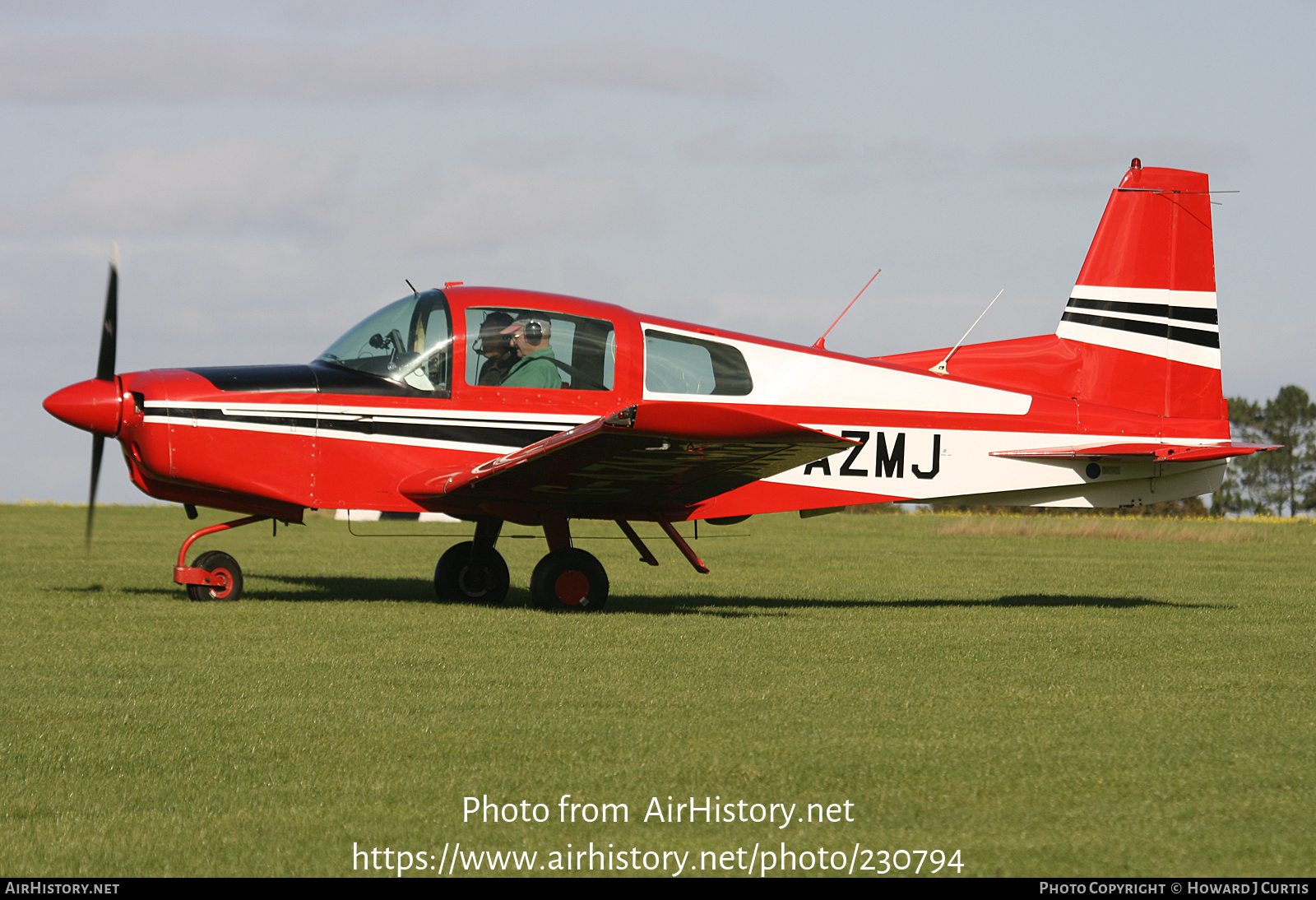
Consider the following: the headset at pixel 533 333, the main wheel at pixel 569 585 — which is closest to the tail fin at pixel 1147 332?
the headset at pixel 533 333

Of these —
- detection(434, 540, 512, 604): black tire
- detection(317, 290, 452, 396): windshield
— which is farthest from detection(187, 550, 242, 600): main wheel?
detection(317, 290, 452, 396): windshield

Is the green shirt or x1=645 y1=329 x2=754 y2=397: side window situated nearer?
the green shirt

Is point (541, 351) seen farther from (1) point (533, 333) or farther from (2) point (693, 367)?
(2) point (693, 367)

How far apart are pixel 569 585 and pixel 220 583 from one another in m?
2.88

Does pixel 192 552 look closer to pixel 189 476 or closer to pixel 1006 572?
pixel 189 476

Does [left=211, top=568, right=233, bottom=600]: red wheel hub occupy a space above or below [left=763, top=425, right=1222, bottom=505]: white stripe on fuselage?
below

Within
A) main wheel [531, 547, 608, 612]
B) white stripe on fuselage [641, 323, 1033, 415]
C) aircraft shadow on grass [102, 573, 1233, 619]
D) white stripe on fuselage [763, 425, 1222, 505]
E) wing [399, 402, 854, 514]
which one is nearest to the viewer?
wing [399, 402, 854, 514]

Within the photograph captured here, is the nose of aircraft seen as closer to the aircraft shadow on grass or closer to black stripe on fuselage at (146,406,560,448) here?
black stripe on fuselage at (146,406,560,448)

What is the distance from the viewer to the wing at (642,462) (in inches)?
337

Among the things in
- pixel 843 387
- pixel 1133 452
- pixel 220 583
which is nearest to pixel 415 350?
pixel 220 583

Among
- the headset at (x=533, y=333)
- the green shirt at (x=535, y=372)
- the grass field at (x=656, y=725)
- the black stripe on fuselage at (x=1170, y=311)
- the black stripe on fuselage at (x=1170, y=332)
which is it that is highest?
the black stripe on fuselage at (x=1170, y=311)

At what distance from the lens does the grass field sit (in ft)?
13.0

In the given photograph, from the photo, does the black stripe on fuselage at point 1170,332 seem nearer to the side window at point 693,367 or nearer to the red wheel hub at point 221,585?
the side window at point 693,367

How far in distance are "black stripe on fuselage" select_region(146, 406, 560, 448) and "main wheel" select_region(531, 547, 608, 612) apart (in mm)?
1055
